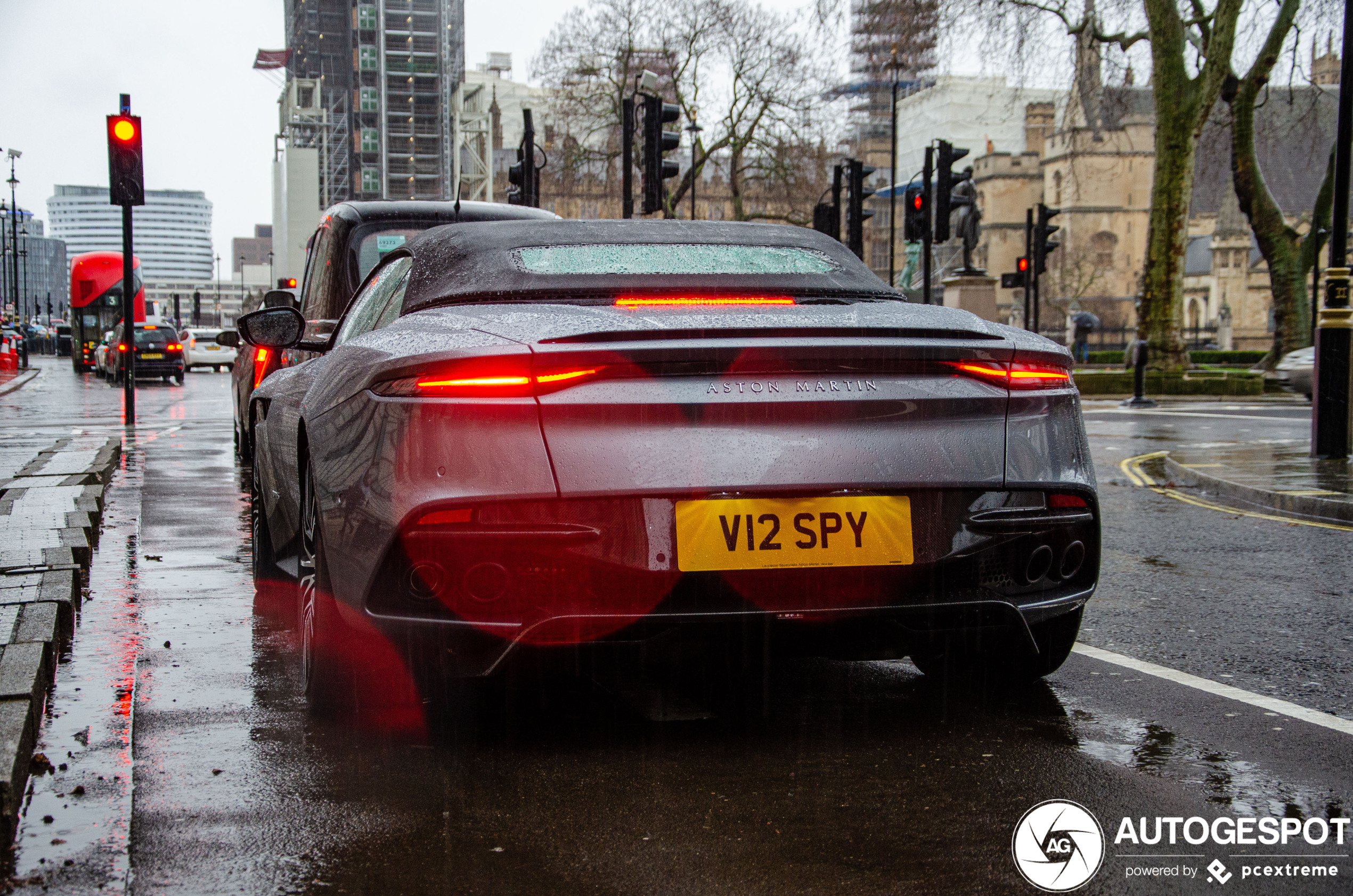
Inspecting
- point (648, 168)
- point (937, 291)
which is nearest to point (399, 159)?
point (937, 291)

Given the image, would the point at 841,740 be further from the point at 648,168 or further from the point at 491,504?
the point at 648,168

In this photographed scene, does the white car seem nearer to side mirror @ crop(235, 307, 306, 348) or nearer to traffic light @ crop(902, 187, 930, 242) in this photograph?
traffic light @ crop(902, 187, 930, 242)

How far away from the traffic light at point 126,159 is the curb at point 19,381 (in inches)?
566

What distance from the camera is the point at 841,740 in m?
3.65

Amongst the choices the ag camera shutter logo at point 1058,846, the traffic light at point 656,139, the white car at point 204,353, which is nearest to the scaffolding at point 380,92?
the white car at point 204,353

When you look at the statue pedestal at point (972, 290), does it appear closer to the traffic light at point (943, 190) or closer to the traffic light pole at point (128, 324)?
the traffic light at point (943, 190)

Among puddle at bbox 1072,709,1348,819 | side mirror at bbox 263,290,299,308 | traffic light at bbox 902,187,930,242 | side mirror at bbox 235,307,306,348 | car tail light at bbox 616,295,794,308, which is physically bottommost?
puddle at bbox 1072,709,1348,819

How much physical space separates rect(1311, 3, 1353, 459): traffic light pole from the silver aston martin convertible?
934cm

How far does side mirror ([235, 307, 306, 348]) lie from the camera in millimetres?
5137

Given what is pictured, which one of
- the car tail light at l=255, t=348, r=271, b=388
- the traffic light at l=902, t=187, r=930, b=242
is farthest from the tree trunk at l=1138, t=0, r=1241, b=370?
the car tail light at l=255, t=348, r=271, b=388

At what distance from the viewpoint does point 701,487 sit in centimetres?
320

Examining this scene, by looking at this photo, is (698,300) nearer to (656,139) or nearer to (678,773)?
(678,773)

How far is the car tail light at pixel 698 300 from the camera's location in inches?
149

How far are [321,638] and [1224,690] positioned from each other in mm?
2580
